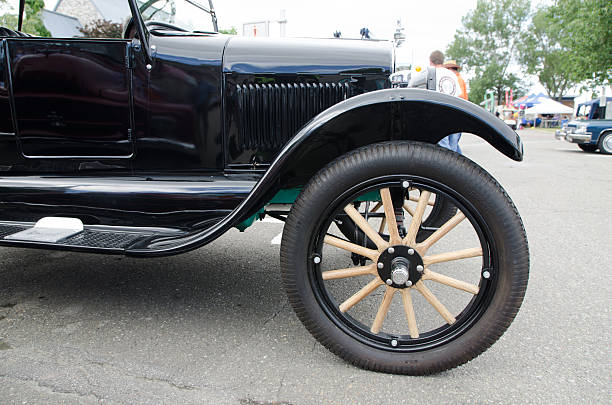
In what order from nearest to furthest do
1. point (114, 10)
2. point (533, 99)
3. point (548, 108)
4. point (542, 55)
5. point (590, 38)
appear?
point (114, 10) → point (590, 38) → point (548, 108) → point (533, 99) → point (542, 55)

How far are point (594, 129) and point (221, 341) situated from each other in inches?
542

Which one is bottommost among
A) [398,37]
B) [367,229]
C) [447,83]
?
[367,229]

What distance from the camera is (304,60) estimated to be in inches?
83.1

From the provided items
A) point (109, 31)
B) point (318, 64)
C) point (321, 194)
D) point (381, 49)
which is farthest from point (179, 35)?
point (321, 194)

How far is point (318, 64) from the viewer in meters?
2.10

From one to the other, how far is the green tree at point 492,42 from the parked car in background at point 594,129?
36.5 metres

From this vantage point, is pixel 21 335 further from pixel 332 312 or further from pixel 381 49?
pixel 381 49

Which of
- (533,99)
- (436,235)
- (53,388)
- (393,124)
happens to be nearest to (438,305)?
(436,235)

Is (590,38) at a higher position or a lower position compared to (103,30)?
higher

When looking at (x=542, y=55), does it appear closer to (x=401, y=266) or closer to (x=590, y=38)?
(x=590, y=38)

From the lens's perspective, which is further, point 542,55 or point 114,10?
point 542,55

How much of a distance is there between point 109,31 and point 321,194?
1837 mm

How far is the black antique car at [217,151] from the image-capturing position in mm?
1680

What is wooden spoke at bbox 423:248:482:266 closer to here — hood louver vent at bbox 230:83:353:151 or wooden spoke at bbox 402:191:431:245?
wooden spoke at bbox 402:191:431:245
